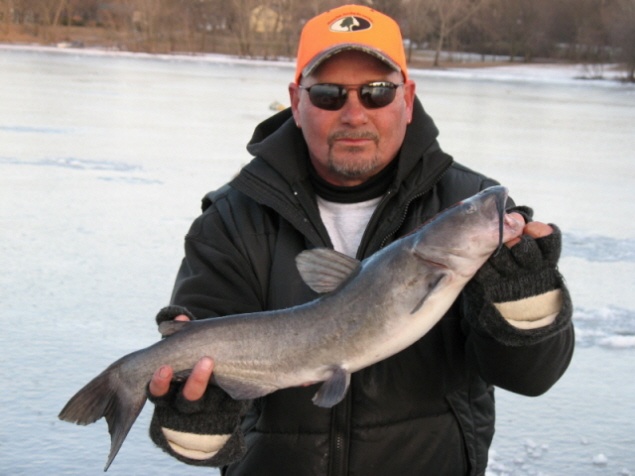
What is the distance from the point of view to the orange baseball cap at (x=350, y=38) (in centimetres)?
303

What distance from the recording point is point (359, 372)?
2.89m

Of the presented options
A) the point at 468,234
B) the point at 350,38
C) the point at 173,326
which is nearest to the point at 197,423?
the point at 173,326

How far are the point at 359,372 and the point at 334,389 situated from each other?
0.41 m

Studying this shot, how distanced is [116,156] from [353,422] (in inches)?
346

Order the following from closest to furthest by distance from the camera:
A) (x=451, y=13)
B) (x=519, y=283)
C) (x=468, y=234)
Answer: (x=468, y=234) < (x=519, y=283) < (x=451, y=13)

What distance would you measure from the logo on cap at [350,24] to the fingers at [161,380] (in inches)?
Result: 49.9

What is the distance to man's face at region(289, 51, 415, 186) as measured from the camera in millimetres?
2977

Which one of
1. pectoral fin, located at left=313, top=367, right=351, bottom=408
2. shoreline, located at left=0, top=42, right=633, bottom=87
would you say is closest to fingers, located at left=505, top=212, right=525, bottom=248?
pectoral fin, located at left=313, top=367, right=351, bottom=408

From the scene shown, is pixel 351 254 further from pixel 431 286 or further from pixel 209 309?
pixel 431 286

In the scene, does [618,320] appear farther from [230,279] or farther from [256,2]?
[256,2]

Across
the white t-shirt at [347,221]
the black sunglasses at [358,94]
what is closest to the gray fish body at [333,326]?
the white t-shirt at [347,221]

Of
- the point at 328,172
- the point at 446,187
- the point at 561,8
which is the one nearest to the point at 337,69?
the point at 328,172

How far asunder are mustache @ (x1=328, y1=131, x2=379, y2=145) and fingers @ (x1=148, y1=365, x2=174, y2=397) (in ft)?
3.02

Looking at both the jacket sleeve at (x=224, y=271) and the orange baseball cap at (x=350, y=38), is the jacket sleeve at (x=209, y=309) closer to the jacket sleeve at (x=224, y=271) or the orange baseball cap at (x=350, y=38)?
the jacket sleeve at (x=224, y=271)
